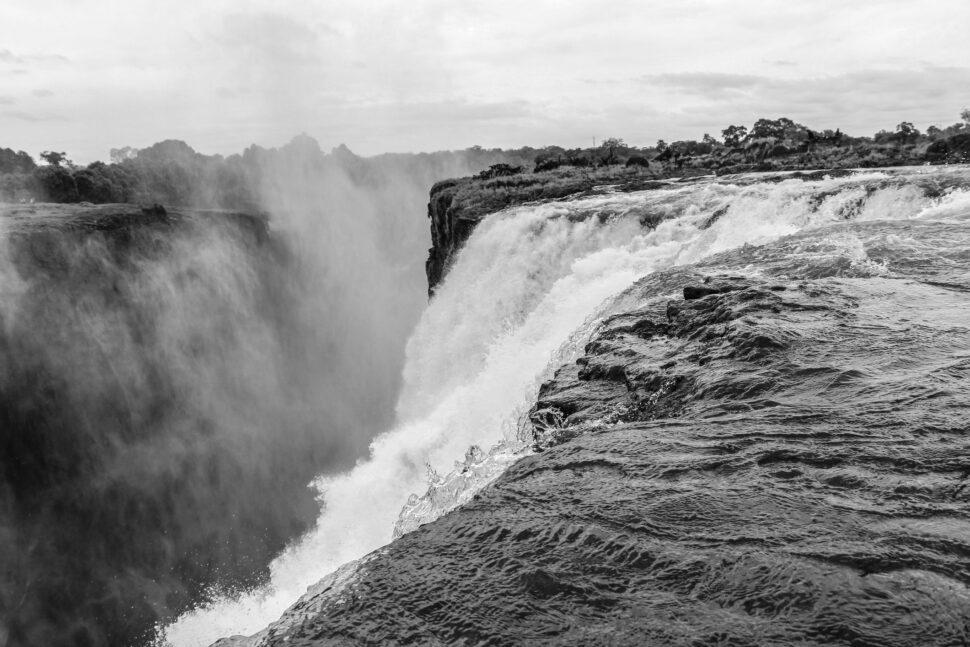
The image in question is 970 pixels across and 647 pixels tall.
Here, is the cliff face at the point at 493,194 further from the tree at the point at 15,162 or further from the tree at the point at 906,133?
the tree at the point at 15,162

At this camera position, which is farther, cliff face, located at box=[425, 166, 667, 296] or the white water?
cliff face, located at box=[425, 166, 667, 296]

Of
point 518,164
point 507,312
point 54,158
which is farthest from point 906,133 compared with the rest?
point 54,158

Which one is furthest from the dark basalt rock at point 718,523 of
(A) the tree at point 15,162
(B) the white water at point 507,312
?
(A) the tree at point 15,162

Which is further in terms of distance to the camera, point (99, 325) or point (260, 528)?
point (99, 325)

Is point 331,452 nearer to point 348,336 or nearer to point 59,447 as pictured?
point 59,447

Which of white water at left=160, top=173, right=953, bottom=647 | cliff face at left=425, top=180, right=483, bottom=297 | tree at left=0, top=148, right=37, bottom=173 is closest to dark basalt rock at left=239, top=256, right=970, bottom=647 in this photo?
white water at left=160, top=173, right=953, bottom=647

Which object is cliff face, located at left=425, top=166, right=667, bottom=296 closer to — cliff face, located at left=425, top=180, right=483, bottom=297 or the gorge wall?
cliff face, located at left=425, top=180, right=483, bottom=297

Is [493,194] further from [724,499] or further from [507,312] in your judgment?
[724,499]

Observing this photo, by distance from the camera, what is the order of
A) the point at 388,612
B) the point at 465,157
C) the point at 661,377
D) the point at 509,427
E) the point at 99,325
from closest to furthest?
the point at 388,612
the point at 661,377
the point at 509,427
the point at 99,325
the point at 465,157

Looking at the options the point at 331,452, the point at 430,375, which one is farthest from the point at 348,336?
the point at 430,375
